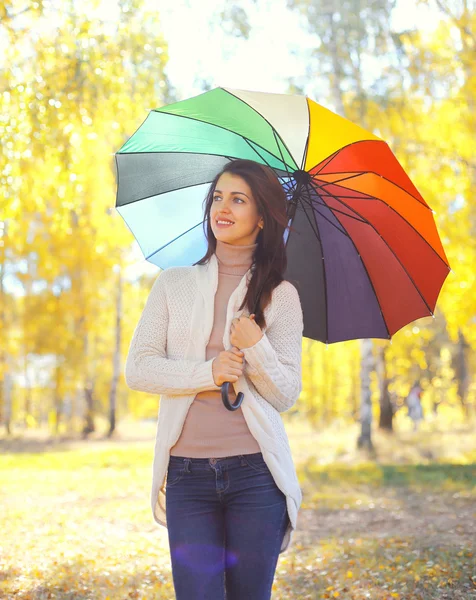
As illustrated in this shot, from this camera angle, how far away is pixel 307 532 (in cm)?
759

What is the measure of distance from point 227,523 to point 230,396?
1.49 feet

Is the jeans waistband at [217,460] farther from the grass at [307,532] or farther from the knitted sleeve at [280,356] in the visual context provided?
the grass at [307,532]

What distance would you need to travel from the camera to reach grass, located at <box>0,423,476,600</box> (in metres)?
5.21

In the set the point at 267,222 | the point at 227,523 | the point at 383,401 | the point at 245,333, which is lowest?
the point at 383,401

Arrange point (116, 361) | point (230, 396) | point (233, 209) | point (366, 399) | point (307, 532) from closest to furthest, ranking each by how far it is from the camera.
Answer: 1. point (230, 396)
2. point (233, 209)
3. point (307, 532)
4. point (366, 399)
5. point (116, 361)

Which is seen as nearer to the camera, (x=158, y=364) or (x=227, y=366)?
(x=227, y=366)

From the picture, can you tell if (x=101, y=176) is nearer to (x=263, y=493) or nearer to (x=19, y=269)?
(x=263, y=493)

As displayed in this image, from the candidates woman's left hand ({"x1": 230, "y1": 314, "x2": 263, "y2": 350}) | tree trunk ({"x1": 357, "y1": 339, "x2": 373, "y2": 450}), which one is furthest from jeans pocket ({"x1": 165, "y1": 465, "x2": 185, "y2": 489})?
tree trunk ({"x1": 357, "y1": 339, "x2": 373, "y2": 450})

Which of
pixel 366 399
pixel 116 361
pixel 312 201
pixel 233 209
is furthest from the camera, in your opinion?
pixel 116 361

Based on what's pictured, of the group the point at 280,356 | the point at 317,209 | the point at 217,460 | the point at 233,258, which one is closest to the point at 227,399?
the point at 217,460

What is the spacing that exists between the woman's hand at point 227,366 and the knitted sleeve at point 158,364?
0.02 metres

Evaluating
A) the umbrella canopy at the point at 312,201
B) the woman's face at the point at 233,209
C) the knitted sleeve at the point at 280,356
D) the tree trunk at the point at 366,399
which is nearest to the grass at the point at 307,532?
the tree trunk at the point at 366,399

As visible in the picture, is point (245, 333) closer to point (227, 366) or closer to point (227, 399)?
point (227, 366)

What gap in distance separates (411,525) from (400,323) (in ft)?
14.1
